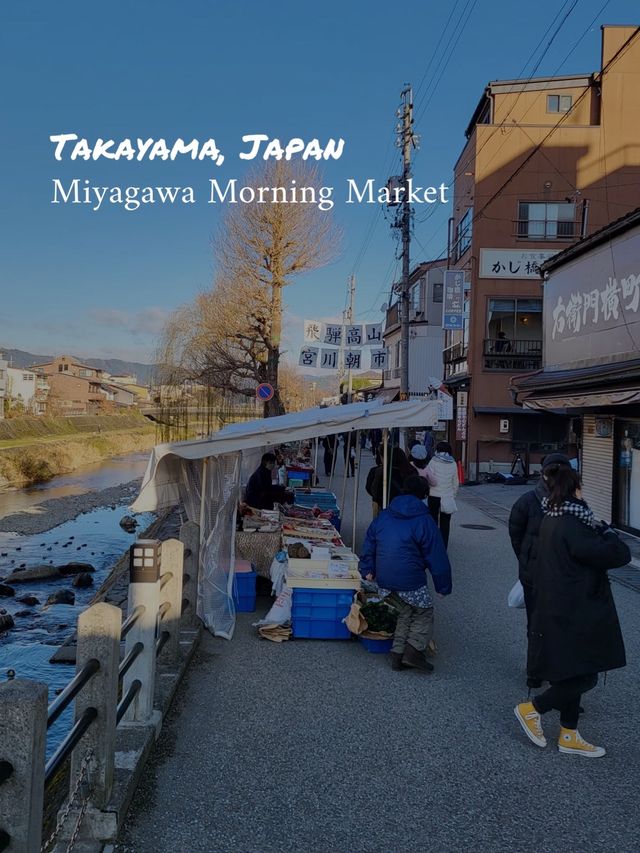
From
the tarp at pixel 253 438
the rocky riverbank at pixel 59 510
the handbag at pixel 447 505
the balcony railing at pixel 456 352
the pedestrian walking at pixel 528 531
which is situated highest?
the balcony railing at pixel 456 352

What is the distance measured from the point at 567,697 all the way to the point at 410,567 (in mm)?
1891

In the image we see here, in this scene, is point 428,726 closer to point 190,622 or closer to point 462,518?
point 190,622

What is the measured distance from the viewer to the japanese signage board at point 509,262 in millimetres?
25125

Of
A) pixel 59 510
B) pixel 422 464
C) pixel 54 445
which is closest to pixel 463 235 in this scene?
pixel 422 464

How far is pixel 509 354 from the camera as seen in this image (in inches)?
1006

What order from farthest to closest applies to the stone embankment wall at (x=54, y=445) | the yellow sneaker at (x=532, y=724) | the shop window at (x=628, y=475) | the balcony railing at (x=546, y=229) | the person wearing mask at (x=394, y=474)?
the stone embankment wall at (x=54, y=445) → the balcony railing at (x=546, y=229) → the shop window at (x=628, y=475) → the person wearing mask at (x=394, y=474) → the yellow sneaker at (x=532, y=724)

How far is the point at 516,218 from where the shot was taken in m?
25.1

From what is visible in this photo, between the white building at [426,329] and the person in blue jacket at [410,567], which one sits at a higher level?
the white building at [426,329]

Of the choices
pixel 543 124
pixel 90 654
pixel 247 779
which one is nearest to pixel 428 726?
pixel 247 779

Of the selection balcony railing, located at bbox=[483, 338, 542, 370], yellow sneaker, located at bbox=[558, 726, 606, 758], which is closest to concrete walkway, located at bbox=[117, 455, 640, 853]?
yellow sneaker, located at bbox=[558, 726, 606, 758]

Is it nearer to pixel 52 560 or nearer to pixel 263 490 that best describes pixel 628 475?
pixel 263 490

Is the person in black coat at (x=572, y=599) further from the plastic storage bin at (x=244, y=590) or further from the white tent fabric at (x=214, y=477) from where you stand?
the plastic storage bin at (x=244, y=590)

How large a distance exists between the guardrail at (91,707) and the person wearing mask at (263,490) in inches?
181

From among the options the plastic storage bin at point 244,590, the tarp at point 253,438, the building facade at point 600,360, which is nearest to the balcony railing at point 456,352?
the building facade at point 600,360
